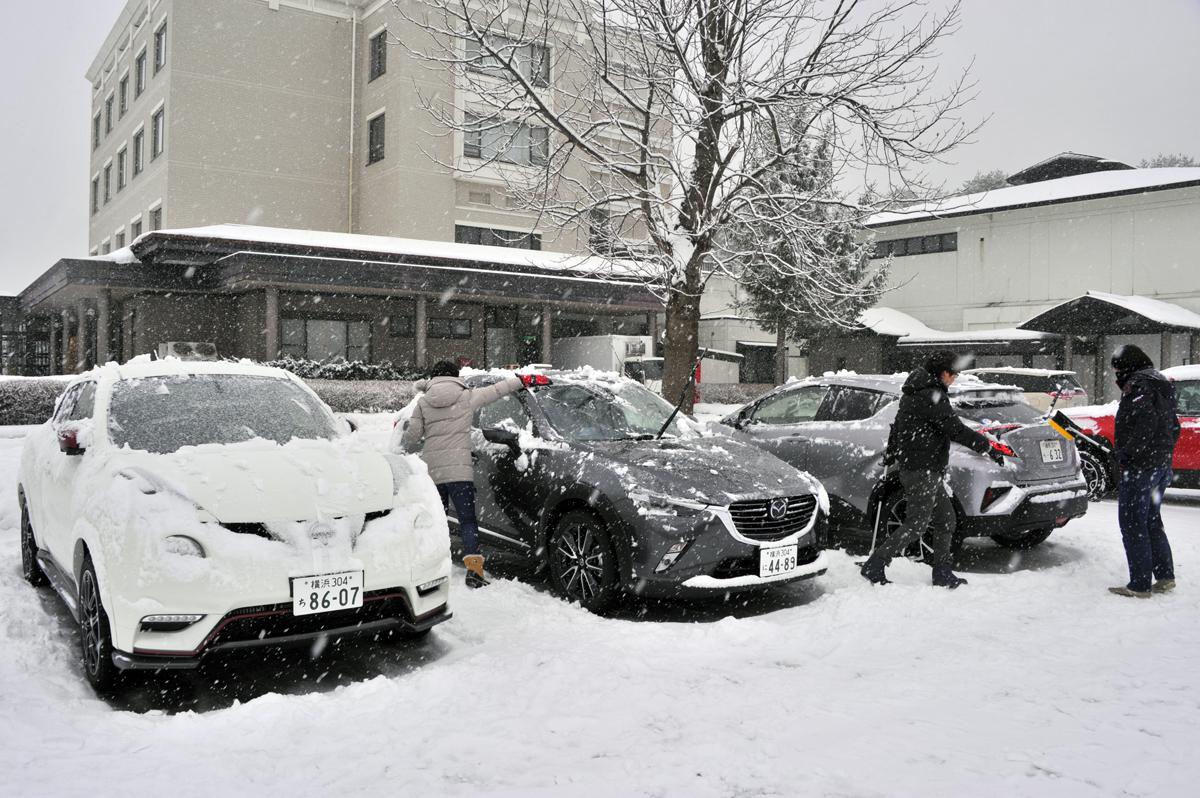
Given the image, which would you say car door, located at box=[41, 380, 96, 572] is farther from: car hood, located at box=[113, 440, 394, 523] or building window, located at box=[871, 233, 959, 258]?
building window, located at box=[871, 233, 959, 258]

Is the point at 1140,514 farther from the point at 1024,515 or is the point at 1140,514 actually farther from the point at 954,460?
the point at 954,460

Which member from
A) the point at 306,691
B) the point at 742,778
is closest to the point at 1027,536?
the point at 742,778

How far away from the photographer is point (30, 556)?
638 centimetres

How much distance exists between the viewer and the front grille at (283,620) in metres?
4.16

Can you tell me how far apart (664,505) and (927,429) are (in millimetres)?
2200

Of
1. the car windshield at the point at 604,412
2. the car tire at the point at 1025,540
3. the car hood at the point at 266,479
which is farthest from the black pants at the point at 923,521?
the car hood at the point at 266,479

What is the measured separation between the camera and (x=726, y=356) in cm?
3431

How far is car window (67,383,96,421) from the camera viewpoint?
18.6 feet

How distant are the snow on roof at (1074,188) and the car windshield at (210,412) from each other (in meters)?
24.2

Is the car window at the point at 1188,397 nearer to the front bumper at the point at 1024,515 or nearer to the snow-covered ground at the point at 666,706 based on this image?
the front bumper at the point at 1024,515

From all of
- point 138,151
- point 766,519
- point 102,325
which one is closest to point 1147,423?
point 766,519

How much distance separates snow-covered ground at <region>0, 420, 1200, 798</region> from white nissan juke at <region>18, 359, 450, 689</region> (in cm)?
36

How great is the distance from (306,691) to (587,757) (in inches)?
71.8

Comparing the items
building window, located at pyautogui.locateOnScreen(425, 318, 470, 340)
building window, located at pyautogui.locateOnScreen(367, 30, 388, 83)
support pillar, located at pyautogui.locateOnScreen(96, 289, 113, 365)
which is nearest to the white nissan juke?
support pillar, located at pyautogui.locateOnScreen(96, 289, 113, 365)
